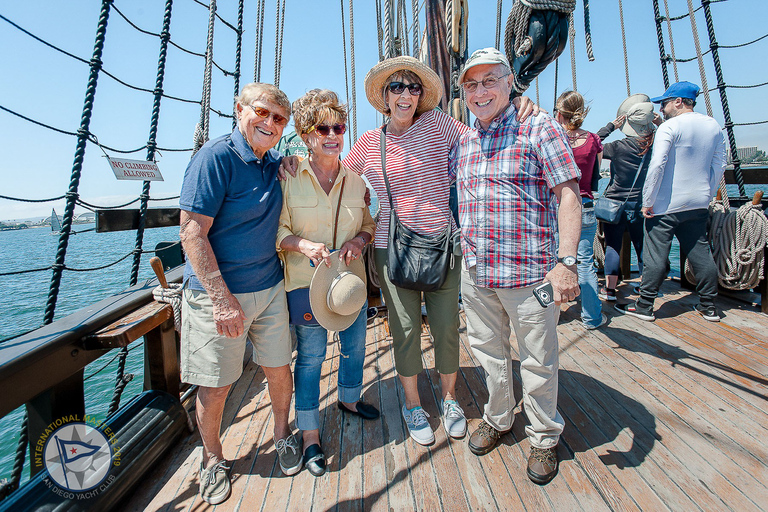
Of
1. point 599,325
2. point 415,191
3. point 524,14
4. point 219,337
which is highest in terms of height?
point 524,14

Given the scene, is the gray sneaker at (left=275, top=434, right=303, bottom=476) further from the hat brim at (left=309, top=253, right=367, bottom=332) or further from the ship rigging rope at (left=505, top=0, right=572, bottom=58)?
the ship rigging rope at (left=505, top=0, right=572, bottom=58)

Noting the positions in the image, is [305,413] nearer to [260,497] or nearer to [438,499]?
[260,497]

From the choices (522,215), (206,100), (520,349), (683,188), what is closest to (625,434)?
(520,349)

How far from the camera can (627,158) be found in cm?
332

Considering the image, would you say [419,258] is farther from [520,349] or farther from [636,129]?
[636,129]

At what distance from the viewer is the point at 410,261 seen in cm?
176

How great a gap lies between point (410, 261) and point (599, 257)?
357 cm

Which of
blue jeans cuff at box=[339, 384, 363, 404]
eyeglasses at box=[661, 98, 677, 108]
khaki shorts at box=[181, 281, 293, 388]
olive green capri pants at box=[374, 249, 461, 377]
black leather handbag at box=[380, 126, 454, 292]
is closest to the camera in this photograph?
khaki shorts at box=[181, 281, 293, 388]

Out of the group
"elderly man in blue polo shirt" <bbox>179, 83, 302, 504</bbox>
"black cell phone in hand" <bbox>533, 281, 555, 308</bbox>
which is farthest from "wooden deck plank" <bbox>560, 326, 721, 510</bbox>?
"elderly man in blue polo shirt" <bbox>179, 83, 302, 504</bbox>

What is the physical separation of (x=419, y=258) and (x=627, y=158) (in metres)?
2.60

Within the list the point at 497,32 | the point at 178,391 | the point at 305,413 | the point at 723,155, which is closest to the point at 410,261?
the point at 305,413

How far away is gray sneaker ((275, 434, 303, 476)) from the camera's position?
5.67ft

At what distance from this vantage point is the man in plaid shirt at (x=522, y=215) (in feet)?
4.74

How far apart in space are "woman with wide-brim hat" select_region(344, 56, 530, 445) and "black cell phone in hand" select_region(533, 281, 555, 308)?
41 centimetres
